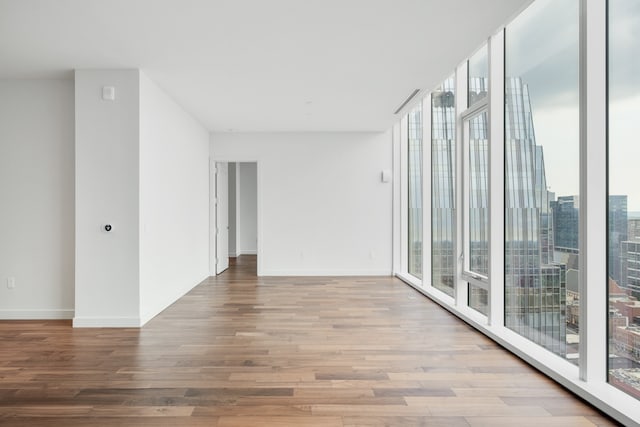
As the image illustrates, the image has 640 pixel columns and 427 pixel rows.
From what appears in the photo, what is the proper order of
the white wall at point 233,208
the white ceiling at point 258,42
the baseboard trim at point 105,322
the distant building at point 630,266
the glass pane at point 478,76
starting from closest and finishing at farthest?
1. the distant building at point 630,266
2. the white ceiling at point 258,42
3. the glass pane at point 478,76
4. the baseboard trim at point 105,322
5. the white wall at point 233,208

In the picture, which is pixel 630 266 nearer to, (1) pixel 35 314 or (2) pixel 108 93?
(2) pixel 108 93

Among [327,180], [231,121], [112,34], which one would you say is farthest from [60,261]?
[327,180]

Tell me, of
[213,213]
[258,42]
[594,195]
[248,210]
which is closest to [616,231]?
[594,195]

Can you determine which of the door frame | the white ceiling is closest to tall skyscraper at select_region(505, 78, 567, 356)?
the white ceiling

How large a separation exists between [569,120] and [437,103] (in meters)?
2.68

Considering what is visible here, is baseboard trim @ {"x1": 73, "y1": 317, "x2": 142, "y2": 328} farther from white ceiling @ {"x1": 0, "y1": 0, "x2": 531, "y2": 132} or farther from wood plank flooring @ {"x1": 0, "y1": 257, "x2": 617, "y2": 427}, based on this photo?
white ceiling @ {"x1": 0, "y1": 0, "x2": 531, "y2": 132}

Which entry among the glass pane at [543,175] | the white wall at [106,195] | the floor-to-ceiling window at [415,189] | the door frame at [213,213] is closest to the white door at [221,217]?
the door frame at [213,213]

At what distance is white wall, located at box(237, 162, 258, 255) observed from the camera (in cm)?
1086

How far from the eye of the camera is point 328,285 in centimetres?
622

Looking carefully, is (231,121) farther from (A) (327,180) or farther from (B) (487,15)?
(B) (487,15)

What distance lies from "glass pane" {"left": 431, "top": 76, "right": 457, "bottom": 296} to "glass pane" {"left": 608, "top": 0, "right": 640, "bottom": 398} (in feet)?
7.11

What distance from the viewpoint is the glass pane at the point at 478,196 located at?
3.84 meters

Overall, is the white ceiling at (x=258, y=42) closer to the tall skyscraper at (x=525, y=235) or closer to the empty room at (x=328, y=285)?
the empty room at (x=328, y=285)

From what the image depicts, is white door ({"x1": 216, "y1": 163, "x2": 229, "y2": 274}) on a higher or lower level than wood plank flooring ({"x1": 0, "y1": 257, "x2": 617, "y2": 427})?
higher
